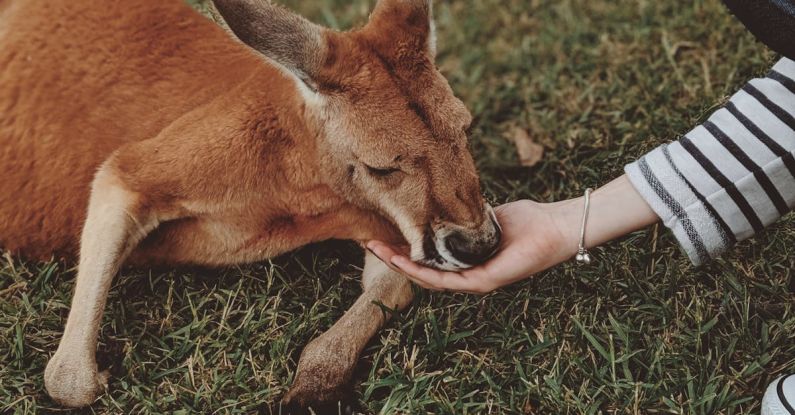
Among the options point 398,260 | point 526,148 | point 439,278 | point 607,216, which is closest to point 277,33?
point 398,260

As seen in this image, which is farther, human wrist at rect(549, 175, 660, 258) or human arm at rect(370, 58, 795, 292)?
human wrist at rect(549, 175, 660, 258)

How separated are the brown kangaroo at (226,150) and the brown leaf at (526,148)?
1.13 m

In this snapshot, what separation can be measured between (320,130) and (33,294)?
1399mm

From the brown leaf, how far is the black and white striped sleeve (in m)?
1.35

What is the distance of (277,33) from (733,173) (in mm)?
1574

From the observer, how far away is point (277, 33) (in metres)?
2.84

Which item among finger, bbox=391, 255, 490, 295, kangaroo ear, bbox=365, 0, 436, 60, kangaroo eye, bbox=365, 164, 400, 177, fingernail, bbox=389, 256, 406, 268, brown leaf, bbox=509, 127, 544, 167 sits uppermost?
kangaroo ear, bbox=365, 0, 436, 60

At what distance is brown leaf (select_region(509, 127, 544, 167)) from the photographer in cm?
423

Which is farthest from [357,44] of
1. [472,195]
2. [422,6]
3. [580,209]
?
[580,209]

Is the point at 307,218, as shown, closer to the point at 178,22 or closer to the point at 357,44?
the point at 357,44

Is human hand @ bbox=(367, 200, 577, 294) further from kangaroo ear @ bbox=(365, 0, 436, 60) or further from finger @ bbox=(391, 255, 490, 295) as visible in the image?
kangaroo ear @ bbox=(365, 0, 436, 60)

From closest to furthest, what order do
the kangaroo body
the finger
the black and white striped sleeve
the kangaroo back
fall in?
1. the black and white striped sleeve
2. the finger
3. the kangaroo body
4. the kangaroo back

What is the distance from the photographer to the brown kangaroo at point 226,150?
296 centimetres

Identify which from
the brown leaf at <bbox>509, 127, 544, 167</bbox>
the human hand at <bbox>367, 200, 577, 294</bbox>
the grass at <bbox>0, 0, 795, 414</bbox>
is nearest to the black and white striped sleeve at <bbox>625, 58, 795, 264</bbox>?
the human hand at <bbox>367, 200, 577, 294</bbox>
